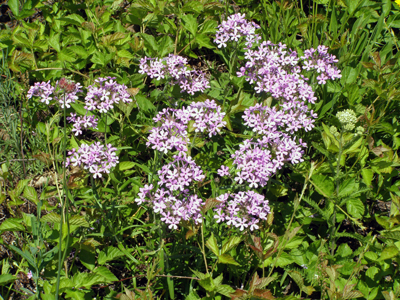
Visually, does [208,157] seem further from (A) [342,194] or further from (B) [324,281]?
(B) [324,281]

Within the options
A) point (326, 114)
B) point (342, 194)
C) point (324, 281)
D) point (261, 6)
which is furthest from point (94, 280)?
point (261, 6)

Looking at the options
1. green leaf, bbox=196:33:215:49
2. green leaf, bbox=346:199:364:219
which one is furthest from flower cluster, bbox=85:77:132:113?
green leaf, bbox=346:199:364:219

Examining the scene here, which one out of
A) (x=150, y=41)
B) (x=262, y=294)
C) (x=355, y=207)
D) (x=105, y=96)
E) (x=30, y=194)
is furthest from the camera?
(x=150, y=41)

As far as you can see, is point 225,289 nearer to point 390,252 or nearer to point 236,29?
point 390,252

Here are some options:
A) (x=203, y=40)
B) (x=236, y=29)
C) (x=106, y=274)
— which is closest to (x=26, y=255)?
(x=106, y=274)

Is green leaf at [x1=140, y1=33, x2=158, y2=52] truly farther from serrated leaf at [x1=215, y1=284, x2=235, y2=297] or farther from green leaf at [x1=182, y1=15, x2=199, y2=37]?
serrated leaf at [x1=215, y1=284, x2=235, y2=297]
